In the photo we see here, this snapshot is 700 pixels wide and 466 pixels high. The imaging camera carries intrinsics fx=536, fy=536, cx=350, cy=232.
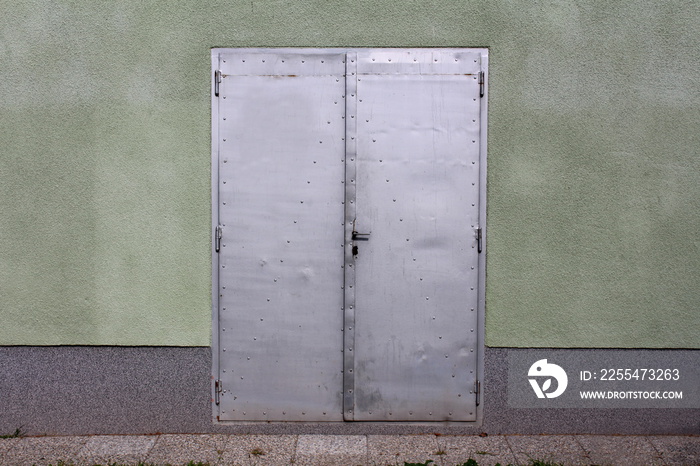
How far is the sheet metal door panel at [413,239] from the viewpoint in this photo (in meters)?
3.86

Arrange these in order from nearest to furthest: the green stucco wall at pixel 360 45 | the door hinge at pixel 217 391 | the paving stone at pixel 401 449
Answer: the paving stone at pixel 401 449 → the green stucco wall at pixel 360 45 → the door hinge at pixel 217 391

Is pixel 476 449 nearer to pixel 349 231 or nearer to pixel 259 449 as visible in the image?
pixel 259 449

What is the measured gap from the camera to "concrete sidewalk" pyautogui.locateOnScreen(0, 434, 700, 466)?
11.7ft

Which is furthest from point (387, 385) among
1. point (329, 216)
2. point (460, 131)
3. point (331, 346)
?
point (460, 131)

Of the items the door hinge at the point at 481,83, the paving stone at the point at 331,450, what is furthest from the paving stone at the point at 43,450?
the door hinge at the point at 481,83

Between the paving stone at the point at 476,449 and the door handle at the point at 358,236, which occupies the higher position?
the door handle at the point at 358,236

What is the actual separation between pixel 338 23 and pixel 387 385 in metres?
2.63

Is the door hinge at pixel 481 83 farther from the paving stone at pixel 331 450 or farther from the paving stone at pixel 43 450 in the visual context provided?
the paving stone at pixel 43 450

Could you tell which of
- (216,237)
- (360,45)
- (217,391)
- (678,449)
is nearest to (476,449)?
(678,449)

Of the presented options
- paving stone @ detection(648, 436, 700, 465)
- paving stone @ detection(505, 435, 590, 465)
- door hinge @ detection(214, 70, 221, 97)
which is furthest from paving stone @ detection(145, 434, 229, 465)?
paving stone @ detection(648, 436, 700, 465)

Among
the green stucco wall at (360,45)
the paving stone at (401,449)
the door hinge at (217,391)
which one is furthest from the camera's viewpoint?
the door hinge at (217,391)

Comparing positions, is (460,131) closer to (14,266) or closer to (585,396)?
(585,396)

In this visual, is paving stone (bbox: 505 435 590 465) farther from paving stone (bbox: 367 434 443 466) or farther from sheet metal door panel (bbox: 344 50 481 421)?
paving stone (bbox: 367 434 443 466)

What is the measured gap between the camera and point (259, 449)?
12.1ft
